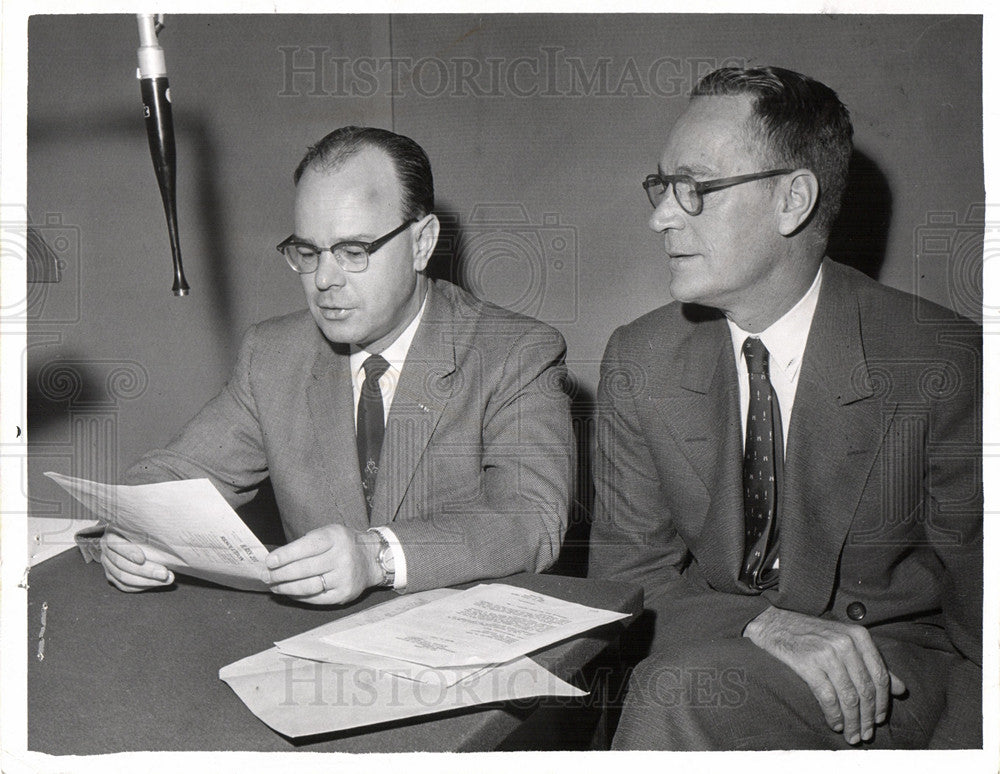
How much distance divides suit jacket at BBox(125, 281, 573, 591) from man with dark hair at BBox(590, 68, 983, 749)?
0.77 ft

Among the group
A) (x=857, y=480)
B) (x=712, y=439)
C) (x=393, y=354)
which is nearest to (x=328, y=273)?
(x=393, y=354)

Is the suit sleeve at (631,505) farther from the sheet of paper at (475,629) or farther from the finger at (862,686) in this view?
the sheet of paper at (475,629)

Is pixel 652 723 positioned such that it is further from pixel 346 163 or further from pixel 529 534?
pixel 346 163

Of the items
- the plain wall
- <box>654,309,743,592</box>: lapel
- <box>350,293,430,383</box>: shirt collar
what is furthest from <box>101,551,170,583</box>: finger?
<box>654,309,743,592</box>: lapel

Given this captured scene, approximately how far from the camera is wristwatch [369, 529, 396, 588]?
138 cm

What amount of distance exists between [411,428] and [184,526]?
562mm

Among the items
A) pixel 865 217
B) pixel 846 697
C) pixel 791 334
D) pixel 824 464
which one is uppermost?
pixel 865 217

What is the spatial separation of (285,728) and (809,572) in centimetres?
106

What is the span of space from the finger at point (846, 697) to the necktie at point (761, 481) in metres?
0.22

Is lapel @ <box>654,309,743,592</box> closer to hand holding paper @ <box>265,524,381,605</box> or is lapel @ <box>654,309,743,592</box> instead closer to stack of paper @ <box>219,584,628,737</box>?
stack of paper @ <box>219,584,628,737</box>

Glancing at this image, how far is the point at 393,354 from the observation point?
1.85 m

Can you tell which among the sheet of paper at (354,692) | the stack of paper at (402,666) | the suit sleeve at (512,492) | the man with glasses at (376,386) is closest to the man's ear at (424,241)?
the man with glasses at (376,386)

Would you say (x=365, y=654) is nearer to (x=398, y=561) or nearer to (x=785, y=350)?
(x=398, y=561)

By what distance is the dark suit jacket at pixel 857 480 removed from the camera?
167 cm
